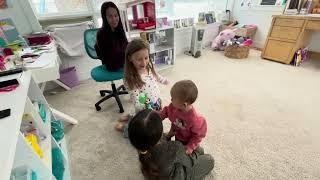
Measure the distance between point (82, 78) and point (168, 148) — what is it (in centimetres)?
224

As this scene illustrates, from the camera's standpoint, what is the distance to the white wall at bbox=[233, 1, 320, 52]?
320 centimetres

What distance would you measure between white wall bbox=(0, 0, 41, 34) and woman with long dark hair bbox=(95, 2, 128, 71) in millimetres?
867

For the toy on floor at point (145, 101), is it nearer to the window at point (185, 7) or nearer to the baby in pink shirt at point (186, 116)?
the baby in pink shirt at point (186, 116)

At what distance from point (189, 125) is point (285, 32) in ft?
9.18

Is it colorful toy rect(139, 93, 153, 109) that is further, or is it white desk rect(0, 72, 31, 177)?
colorful toy rect(139, 93, 153, 109)

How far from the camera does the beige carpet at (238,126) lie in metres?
1.33

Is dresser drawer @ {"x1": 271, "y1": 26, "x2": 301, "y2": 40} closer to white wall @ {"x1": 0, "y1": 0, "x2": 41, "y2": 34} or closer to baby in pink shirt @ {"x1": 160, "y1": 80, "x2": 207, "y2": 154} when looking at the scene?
baby in pink shirt @ {"x1": 160, "y1": 80, "x2": 207, "y2": 154}

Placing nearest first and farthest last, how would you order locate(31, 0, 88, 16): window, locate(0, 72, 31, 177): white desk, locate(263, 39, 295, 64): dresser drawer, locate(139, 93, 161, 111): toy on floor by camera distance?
locate(0, 72, 31, 177): white desk
locate(139, 93, 161, 111): toy on floor
locate(31, 0, 88, 16): window
locate(263, 39, 295, 64): dresser drawer

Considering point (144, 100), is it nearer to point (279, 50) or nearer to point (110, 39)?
point (110, 39)

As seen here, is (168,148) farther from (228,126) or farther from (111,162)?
(228,126)

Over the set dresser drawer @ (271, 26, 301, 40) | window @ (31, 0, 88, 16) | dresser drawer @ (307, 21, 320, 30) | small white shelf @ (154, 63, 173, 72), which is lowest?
small white shelf @ (154, 63, 173, 72)

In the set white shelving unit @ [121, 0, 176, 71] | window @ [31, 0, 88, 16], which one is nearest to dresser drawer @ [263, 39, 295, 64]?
white shelving unit @ [121, 0, 176, 71]

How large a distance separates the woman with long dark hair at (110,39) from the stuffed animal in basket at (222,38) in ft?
8.20

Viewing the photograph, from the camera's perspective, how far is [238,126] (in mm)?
1705
